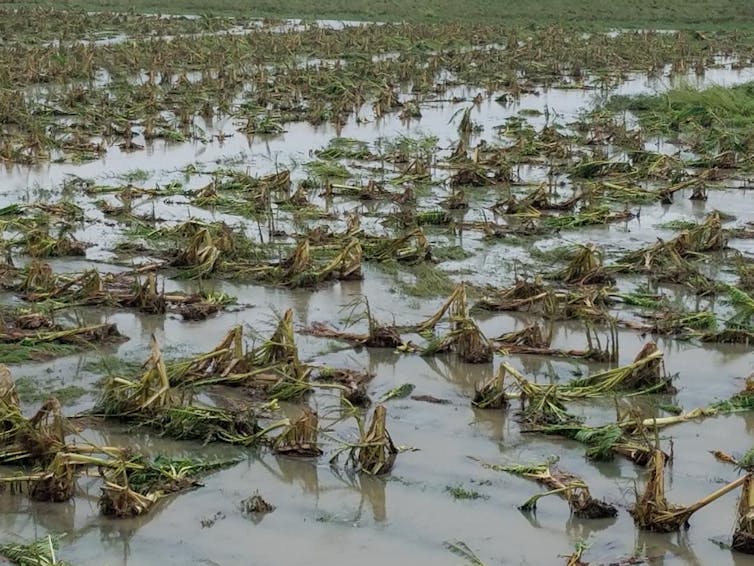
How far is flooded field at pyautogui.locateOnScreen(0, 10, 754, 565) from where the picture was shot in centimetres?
565

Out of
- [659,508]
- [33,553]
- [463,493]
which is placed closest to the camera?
[33,553]

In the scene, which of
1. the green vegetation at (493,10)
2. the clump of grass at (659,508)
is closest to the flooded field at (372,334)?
the clump of grass at (659,508)

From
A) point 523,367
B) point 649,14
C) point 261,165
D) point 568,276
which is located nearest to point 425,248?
point 568,276

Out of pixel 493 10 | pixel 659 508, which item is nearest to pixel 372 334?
pixel 659 508

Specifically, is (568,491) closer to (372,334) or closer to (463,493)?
(463,493)

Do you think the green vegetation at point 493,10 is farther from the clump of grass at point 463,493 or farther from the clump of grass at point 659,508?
the clump of grass at point 659,508

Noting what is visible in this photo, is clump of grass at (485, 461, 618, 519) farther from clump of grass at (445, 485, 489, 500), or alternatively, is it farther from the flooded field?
clump of grass at (445, 485, 489, 500)

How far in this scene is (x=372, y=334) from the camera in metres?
7.98

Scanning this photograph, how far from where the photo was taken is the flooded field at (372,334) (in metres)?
5.65

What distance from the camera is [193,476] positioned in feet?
19.9

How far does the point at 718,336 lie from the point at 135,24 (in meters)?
24.4

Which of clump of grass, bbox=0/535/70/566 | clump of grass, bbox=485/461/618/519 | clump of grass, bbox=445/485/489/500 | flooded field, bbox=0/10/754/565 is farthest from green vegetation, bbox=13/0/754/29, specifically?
clump of grass, bbox=0/535/70/566

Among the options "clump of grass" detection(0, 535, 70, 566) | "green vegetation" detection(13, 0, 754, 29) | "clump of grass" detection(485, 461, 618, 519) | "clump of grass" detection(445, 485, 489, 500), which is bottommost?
"clump of grass" detection(445, 485, 489, 500)

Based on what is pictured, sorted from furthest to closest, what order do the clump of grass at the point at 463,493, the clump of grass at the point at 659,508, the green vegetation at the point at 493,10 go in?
1. the green vegetation at the point at 493,10
2. the clump of grass at the point at 463,493
3. the clump of grass at the point at 659,508
